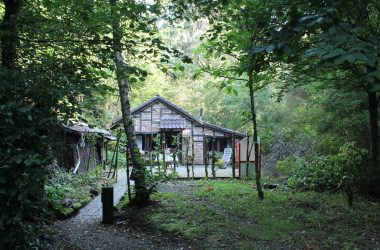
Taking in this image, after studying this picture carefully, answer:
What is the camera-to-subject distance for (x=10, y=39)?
4.14m

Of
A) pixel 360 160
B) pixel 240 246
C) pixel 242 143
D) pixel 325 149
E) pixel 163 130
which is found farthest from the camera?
pixel 163 130

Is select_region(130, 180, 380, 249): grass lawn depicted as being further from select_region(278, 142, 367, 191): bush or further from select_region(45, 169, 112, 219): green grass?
select_region(45, 169, 112, 219): green grass

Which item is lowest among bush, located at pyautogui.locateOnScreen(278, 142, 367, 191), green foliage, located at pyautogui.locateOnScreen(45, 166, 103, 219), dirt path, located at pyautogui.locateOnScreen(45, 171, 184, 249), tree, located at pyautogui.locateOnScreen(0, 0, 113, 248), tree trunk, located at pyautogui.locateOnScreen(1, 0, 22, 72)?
dirt path, located at pyautogui.locateOnScreen(45, 171, 184, 249)

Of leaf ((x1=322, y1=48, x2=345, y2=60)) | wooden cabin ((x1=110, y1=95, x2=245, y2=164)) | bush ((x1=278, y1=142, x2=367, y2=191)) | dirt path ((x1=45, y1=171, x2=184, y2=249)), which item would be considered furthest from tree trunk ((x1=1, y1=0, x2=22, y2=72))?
wooden cabin ((x1=110, y1=95, x2=245, y2=164))

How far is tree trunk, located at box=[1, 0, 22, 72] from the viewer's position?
4.11 m

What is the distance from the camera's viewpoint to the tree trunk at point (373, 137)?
7794mm

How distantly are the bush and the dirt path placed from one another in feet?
17.0

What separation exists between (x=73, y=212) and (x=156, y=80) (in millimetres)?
21608

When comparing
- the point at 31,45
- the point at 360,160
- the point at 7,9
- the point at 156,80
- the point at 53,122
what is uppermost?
the point at 156,80

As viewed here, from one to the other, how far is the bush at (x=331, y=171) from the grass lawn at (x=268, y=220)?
67 centimetres

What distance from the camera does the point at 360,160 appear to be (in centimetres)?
901

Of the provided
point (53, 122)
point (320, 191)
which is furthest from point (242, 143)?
point (53, 122)

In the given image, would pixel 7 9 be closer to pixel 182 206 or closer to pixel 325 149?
pixel 182 206

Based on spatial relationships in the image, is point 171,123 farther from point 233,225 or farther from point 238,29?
point 233,225
